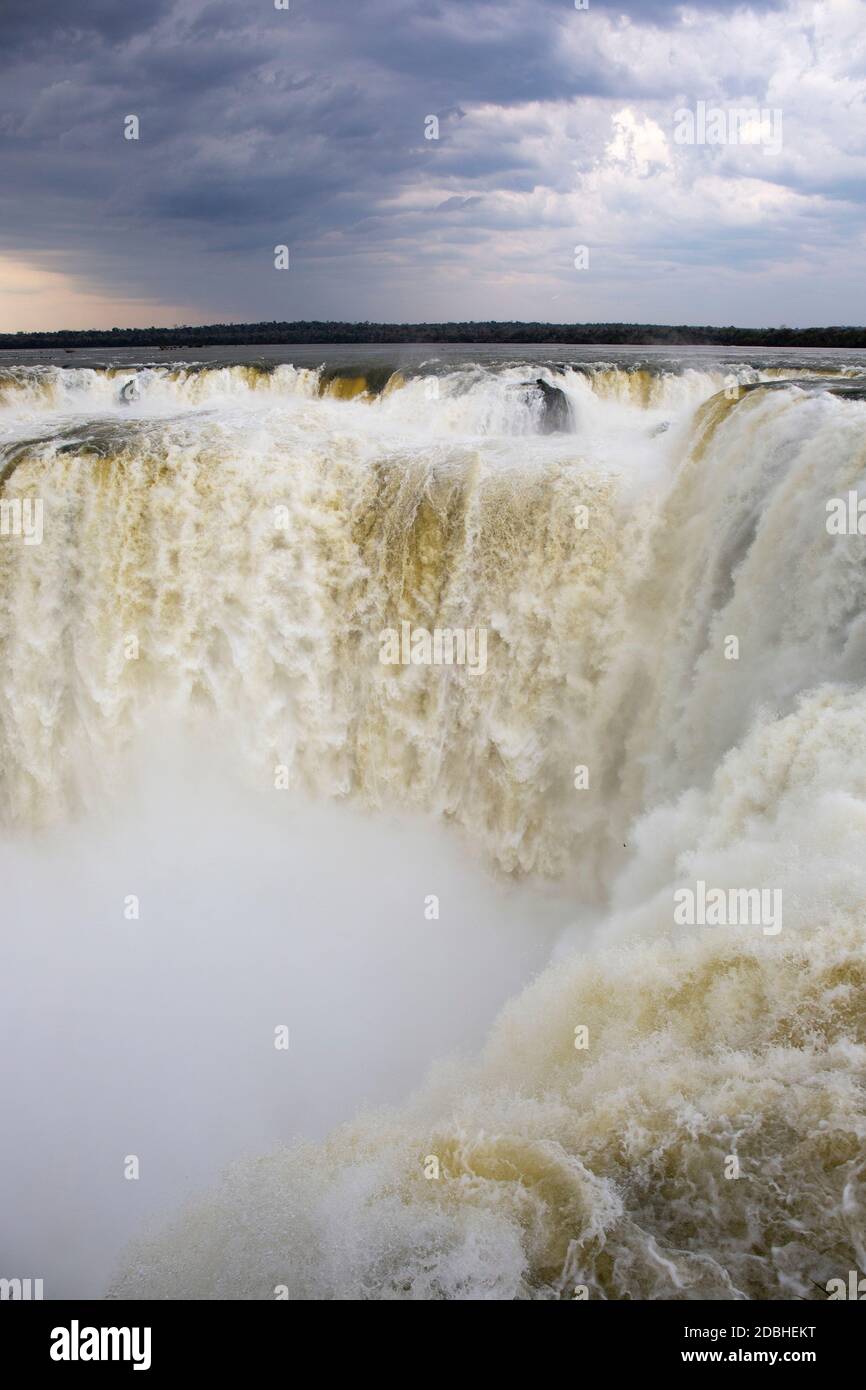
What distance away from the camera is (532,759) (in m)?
12.3

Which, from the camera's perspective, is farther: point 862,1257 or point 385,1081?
point 385,1081

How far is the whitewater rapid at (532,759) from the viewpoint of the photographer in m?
5.15

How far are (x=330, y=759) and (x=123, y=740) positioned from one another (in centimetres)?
310

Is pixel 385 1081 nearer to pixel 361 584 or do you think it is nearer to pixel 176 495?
pixel 361 584

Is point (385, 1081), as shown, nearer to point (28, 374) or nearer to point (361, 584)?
point (361, 584)

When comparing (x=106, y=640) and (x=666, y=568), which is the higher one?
(x=666, y=568)

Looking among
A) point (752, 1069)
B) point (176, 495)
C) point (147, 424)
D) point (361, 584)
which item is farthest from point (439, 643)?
point (752, 1069)

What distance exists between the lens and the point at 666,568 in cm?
1144

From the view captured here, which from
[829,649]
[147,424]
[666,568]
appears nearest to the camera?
[829,649]

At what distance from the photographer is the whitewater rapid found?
203 inches

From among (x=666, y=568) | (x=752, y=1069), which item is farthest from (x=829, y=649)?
(x=752, y=1069)

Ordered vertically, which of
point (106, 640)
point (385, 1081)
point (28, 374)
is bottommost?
point (385, 1081)

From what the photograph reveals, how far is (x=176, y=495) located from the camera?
13.1 metres
